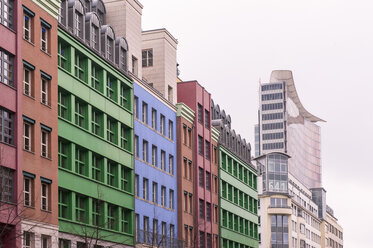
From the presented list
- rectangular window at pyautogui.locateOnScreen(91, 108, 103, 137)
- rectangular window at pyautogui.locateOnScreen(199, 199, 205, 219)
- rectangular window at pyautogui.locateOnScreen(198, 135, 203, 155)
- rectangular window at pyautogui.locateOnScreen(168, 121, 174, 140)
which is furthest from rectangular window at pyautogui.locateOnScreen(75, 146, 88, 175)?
rectangular window at pyautogui.locateOnScreen(199, 199, 205, 219)

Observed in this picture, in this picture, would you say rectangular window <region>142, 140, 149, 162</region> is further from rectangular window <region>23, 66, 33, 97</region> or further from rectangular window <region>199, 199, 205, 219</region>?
rectangular window <region>23, 66, 33, 97</region>

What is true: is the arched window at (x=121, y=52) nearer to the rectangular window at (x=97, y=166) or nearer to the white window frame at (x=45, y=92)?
the rectangular window at (x=97, y=166)

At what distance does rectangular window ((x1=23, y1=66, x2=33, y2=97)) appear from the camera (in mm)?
48969

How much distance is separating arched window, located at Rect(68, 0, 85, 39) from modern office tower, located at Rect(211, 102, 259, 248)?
37.8 meters

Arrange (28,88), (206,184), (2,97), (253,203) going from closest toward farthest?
(2,97) < (28,88) < (206,184) < (253,203)

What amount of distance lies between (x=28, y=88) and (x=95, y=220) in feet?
42.9

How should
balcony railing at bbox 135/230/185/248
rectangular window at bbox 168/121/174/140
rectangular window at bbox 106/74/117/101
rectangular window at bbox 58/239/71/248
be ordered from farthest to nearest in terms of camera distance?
rectangular window at bbox 168/121/174/140 < balcony railing at bbox 135/230/185/248 < rectangular window at bbox 106/74/117/101 < rectangular window at bbox 58/239/71/248

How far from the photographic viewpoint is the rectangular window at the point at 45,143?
5075cm

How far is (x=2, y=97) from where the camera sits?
45.7 metres

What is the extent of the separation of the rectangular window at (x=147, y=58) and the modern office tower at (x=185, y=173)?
469 centimetres

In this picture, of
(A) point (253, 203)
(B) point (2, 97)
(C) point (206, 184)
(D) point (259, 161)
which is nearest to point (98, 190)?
(B) point (2, 97)

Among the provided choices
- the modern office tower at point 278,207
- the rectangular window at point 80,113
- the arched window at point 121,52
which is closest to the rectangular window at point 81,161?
the rectangular window at point 80,113

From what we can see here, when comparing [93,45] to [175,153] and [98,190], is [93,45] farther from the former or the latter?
[175,153]

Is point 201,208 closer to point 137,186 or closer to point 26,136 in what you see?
point 137,186
